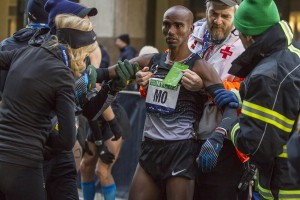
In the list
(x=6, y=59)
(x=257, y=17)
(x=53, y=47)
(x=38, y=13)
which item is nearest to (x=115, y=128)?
(x=38, y=13)

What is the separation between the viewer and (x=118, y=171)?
401 inches

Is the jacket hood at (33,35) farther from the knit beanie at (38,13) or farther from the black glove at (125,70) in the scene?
the black glove at (125,70)

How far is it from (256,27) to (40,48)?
1470mm

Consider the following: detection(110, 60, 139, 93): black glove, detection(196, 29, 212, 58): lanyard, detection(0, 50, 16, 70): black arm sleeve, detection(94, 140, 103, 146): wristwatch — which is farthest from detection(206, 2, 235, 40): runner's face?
detection(94, 140, 103, 146): wristwatch

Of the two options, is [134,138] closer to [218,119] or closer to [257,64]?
[218,119]

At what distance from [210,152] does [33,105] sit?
3.94 feet

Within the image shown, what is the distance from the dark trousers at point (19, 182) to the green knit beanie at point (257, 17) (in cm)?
165

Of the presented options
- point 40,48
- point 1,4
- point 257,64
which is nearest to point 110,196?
point 40,48

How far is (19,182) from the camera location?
5.26m

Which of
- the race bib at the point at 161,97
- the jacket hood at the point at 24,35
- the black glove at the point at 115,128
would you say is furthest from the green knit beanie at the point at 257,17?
the black glove at the point at 115,128

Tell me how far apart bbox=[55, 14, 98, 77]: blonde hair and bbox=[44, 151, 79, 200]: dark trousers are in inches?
29.6

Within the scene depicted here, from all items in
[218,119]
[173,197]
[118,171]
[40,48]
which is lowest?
[118,171]

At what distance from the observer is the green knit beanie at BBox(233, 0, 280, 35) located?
498 cm

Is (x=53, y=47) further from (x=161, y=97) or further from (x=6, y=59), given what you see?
(x=161, y=97)
